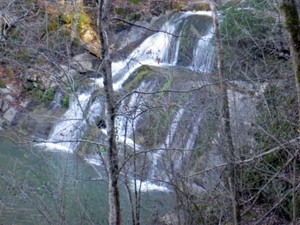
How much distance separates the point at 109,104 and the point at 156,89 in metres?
4.63

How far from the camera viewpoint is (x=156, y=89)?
9.34 meters

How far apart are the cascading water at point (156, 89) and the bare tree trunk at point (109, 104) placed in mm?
249

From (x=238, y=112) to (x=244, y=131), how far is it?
1.68ft

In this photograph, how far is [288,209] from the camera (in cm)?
704

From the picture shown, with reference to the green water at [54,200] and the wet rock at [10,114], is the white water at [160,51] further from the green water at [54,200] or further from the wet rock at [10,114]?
the green water at [54,200]

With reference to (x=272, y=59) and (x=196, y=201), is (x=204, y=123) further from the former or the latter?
(x=272, y=59)

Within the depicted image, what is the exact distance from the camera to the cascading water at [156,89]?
6355mm

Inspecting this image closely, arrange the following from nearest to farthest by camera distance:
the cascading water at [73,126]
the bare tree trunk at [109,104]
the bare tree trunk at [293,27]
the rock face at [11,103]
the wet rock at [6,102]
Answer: the bare tree trunk at [293,27], the bare tree trunk at [109,104], the cascading water at [73,126], the rock face at [11,103], the wet rock at [6,102]

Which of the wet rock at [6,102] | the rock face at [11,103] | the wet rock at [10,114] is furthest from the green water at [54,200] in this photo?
the wet rock at [6,102]

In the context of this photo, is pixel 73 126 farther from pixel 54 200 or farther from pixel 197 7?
pixel 197 7

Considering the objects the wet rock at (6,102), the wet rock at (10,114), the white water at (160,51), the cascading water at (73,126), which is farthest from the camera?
the wet rock at (6,102)

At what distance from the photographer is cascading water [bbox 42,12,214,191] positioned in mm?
6355

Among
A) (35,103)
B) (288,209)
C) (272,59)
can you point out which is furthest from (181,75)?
(35,103)

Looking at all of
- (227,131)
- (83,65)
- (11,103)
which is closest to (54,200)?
(227,131)
